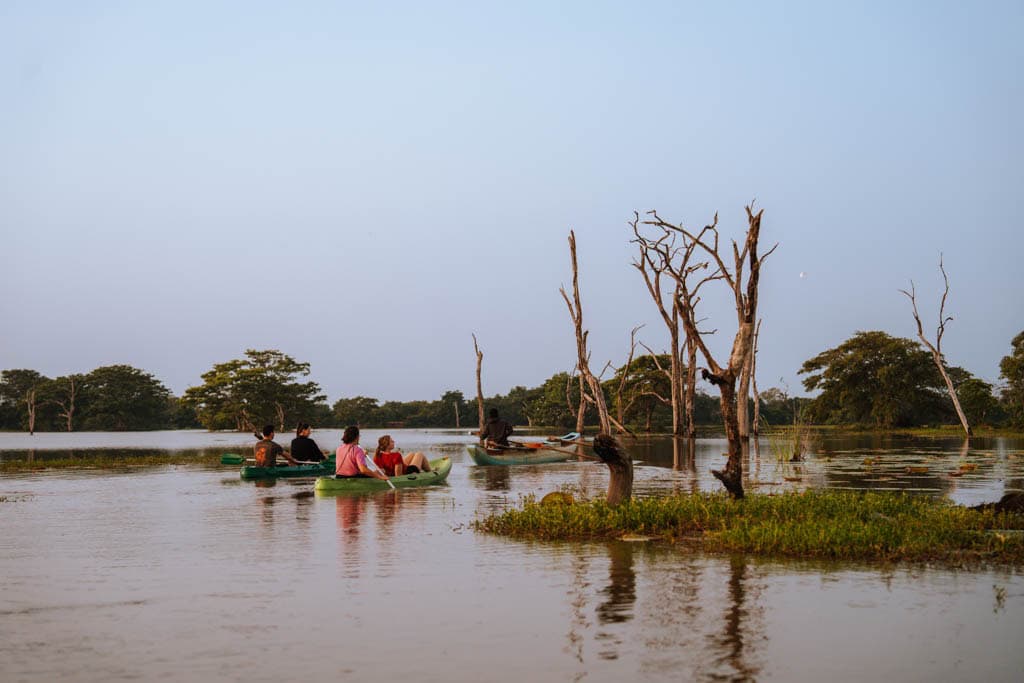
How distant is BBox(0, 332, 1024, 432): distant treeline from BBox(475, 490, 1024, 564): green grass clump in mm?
27086

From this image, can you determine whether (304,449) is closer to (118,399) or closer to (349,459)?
(349,459)

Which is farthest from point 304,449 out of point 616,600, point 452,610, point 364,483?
point 616,600

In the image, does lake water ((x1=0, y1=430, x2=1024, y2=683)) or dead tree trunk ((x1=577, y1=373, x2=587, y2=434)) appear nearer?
lake water ((x1=0, y1=430, x2=1024, y2=683))

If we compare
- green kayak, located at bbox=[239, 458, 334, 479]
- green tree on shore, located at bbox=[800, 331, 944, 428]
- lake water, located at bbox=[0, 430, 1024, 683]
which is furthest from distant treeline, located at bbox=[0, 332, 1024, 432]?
lake water, located at bbox=[0, 430, 1024, 683]

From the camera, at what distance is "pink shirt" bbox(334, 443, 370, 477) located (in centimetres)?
2177

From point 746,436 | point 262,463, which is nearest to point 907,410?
point 746,436

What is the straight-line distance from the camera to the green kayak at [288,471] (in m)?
27.0

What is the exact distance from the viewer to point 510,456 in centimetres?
3416

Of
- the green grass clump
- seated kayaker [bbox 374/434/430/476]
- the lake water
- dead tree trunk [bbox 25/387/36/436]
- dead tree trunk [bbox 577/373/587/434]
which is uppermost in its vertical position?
dead tree trunk [bbox 25/387/36/436]

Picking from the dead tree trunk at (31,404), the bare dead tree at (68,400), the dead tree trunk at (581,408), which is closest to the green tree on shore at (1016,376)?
the dead tree trunk at (581,408)

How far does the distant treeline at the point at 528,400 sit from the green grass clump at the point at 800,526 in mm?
27086

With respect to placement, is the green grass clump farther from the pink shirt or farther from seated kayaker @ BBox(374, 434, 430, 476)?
seated kayaker @ BBox(374, 434, 430, 476)

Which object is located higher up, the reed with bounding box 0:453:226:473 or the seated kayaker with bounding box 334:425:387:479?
the seated kayaker with bounding box 334:425:387:479

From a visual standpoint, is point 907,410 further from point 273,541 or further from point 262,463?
point 273,541
